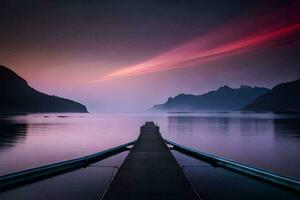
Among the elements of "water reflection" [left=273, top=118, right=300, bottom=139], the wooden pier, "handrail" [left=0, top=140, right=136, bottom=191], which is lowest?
"handrail" [left=0, top=140, right=136, bottom=191]

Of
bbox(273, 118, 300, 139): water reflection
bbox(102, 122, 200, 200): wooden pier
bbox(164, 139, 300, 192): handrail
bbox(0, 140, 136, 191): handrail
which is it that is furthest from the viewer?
bbox(273, 118, 300, 139): water reflection

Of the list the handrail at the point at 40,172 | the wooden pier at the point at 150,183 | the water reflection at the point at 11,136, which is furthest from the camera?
the water reflection at the point at 11,136

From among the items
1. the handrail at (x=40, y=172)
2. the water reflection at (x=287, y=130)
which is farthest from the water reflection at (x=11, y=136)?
the water reflection at (x=287, y=130)

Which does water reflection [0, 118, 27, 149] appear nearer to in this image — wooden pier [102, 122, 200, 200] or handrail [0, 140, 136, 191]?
handrail [0, 140, 136, 191]

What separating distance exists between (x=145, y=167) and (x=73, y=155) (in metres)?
11.8

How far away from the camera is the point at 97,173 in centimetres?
1507

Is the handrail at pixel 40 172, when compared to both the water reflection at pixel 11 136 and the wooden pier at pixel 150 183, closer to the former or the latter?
the wooden pier at pixel 150 183

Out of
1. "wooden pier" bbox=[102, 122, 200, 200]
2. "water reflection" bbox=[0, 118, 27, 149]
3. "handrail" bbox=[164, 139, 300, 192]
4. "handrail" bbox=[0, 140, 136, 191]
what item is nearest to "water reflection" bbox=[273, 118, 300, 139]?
"handrail" bbox=[164, 139, 300, 192]

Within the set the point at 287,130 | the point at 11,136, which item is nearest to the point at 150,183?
the point at 11,136

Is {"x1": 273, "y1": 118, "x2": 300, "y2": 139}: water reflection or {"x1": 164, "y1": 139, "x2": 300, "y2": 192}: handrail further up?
{"x1": 273, "y1": 118, "x2": 300, "y2": 139}: water reflection

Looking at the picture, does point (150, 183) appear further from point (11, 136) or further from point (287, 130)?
point (287, 130)

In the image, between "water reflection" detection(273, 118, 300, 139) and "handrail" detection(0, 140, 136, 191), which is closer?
"handrail" detection(0, 140, 136, 191)

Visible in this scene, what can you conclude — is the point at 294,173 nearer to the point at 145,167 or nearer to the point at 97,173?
the point at 145,167

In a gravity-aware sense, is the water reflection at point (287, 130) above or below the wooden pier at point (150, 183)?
above
